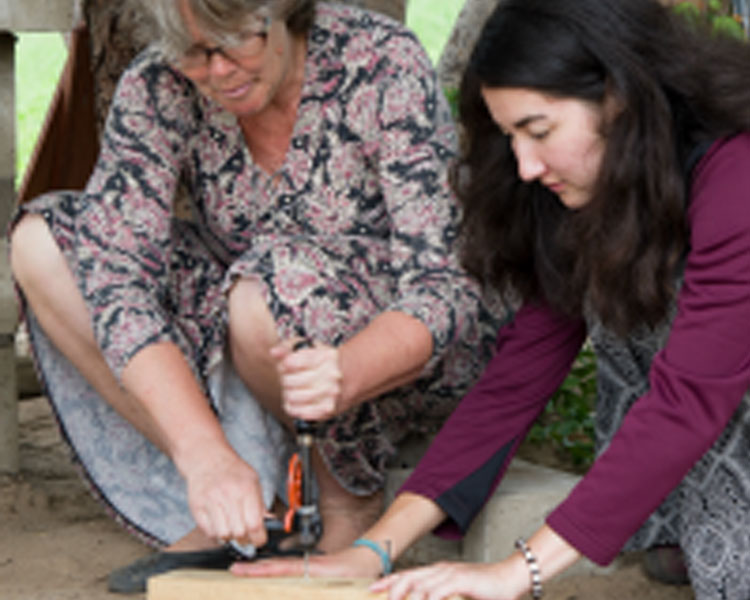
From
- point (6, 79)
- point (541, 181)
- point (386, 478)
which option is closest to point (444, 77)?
point (6, 79)

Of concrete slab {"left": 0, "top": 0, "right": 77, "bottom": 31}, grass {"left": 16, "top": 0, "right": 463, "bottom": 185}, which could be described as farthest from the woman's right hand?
grass {"left": 16, "top": 0, "right": 463, "bottom": 185}

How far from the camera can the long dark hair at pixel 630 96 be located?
2.00 metres

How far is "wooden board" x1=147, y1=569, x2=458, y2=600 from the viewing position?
81.9 inches

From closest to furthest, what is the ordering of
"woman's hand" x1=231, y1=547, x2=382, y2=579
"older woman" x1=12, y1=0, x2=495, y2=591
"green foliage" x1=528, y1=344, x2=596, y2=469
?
"woman's hand" x1=231, y1=547, x2=382, y2=579
"older woman" x1=12, y1=0, x2=495, y2=591
"green foliage" x1=528, y1=344, x2=596, y2=469

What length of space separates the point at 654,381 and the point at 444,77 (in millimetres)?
2734

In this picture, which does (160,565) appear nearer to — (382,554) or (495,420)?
(382,554)

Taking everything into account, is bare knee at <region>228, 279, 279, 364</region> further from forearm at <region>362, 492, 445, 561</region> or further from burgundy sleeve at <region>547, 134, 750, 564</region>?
burgundy sleeve at <region>547, 134, 750, 564</region>

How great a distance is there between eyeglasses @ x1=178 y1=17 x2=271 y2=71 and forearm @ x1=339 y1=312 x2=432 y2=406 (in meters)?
0.60

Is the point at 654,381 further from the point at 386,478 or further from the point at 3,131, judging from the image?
the point at 3,131

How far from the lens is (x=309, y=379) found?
2096 mm

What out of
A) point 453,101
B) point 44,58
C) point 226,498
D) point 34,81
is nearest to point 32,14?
point 453,101

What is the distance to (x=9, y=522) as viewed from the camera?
10.4ft

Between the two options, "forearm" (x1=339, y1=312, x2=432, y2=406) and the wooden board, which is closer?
the wooden board

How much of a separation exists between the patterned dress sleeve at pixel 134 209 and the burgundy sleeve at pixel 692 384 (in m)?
0.99
